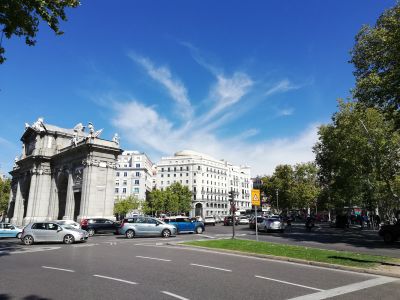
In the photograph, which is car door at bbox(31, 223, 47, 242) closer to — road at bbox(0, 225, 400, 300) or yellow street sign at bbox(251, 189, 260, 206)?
road at bbox(0, 225, 400, 300)

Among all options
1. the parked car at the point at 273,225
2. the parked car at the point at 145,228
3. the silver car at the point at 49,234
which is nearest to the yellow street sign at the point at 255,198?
the parked car at the point at 145,228

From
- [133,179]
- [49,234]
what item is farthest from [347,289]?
[133,179]

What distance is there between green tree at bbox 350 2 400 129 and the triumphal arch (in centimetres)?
3285

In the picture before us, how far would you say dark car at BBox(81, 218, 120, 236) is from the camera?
31516mm

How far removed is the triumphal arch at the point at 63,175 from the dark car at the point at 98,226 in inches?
434

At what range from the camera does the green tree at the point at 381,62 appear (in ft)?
66.4

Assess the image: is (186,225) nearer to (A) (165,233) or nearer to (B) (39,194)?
(A) (165,233)

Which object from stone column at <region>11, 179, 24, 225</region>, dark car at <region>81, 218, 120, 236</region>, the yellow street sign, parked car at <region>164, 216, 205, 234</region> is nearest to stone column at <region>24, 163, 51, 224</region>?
stone column at <region>11, 179, 24, 225</region>

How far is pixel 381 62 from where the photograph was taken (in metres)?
23.1

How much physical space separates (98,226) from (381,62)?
2767 centimetres

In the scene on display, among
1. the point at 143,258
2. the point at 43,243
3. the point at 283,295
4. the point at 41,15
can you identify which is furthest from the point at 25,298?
the point at 43,243

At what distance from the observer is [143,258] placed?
13781mm

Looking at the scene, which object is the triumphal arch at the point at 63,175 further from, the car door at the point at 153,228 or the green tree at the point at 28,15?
the green tree at the point at 28,15

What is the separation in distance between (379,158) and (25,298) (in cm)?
3409
